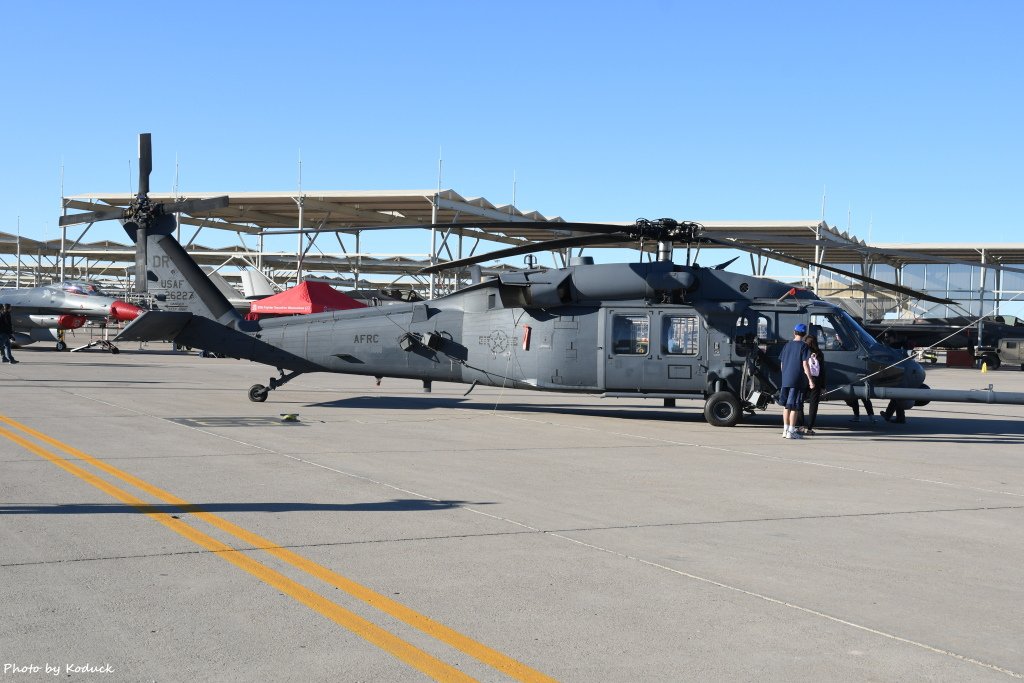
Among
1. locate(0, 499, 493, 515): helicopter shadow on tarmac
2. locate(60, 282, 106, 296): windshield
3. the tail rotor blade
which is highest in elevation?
the tail rotor blade

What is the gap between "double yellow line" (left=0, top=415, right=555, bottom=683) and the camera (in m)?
4.32

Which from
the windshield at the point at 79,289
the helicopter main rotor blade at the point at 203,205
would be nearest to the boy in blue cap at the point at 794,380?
the helicopter main rotor blade at the point at 203,205

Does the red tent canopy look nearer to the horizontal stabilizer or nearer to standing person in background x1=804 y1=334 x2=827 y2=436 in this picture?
the horizontal stabilizer

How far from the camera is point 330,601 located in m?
5.23

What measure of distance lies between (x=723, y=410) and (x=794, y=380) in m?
1.79

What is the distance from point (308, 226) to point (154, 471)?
4141 centimetres

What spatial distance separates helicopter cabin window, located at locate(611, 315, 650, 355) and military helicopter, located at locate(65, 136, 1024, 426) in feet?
0.06

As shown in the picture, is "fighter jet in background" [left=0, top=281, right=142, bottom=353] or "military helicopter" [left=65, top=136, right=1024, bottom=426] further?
"fighter jet in background" [left=0, top=281, right=142, bottom=353]

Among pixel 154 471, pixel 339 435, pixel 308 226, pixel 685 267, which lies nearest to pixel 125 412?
pixel 339 435

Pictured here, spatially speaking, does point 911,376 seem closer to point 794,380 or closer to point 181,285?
point 794,380

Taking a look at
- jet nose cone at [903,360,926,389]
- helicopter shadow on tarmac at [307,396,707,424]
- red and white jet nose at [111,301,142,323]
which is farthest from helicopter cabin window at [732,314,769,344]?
red and white jet nose at [111,301,142,323]

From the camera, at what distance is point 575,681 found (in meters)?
4.16

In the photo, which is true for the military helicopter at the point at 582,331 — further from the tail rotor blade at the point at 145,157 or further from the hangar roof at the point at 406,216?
the hangar roof at the point at 406,216

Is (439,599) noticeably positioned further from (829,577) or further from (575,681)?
(829,577)
